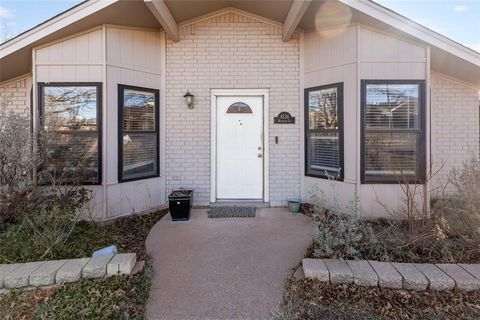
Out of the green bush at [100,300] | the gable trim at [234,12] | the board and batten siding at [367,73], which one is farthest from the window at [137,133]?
the board and batten siding at [367,73]

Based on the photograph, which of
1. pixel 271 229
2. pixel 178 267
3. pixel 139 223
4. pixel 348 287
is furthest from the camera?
pixel 139 223

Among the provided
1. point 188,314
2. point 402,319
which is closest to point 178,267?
point 188,314

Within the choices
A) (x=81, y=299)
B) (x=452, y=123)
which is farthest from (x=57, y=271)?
(x=452, y=123)

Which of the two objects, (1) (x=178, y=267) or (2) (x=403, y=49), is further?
(2) (x=403, y=49)

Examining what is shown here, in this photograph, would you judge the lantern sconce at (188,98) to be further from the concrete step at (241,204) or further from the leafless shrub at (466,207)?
the leafless shrub at (466,207)

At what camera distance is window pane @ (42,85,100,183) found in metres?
4.62

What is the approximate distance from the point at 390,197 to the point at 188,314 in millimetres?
3747

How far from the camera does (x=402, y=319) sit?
7.33ft

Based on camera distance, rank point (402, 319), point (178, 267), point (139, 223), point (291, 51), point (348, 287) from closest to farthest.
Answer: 1. point (402, 319)
2. point (348, 287)
3. point (178, 267)
4. point (139, 223)
5. point (291, 51)

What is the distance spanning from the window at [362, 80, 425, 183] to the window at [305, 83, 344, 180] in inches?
16.5

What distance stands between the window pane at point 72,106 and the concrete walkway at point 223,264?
82.3 inches

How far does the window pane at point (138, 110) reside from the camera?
16.1ft

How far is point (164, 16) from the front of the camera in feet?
14.9

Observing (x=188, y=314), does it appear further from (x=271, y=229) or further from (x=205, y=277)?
(x=271, y=229)
